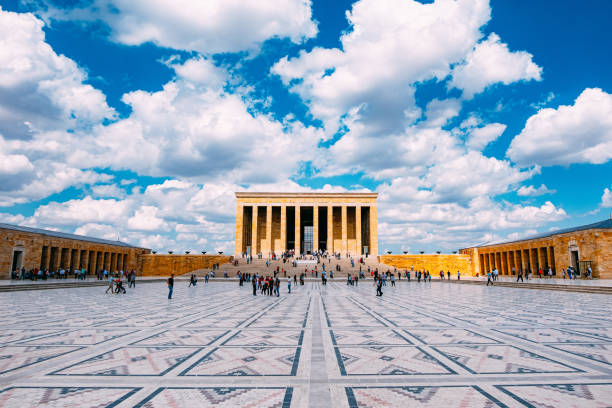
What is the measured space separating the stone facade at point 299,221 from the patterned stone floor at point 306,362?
149 feet

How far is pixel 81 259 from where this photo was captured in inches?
1535

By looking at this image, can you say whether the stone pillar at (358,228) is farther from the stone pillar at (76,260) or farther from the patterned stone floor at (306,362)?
the patterned stone floor at (306,362)

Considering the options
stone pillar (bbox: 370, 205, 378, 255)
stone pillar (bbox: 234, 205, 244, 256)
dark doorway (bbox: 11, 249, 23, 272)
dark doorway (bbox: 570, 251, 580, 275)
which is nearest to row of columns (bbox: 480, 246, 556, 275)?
dark doorway (bbox: 570, 251, 580, 275)

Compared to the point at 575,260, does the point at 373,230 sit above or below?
above

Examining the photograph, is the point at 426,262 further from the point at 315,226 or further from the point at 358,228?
the point at 315,226

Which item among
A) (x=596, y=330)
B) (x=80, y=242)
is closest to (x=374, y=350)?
(x=596, y=330)

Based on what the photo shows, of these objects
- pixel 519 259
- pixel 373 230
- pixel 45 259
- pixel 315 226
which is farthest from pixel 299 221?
pixel 45 259

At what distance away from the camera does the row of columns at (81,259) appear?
1328 inches

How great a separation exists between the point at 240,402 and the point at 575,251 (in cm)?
3810


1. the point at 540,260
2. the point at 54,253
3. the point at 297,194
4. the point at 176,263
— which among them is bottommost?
the point at 176,263

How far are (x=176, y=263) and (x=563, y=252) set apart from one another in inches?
1876

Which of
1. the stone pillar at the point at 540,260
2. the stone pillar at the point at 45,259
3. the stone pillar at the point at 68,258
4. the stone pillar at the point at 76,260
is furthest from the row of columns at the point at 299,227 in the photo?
the stone pillar at the point at 45,259

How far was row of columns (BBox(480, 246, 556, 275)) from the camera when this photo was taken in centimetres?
3669

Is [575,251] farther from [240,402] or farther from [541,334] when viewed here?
[240,402]
